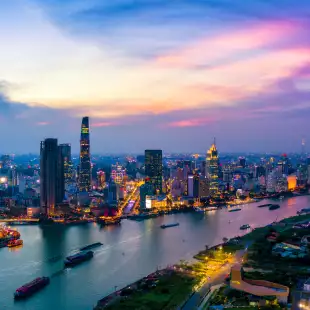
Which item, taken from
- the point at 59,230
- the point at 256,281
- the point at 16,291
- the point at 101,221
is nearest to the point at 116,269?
the point at 16,291

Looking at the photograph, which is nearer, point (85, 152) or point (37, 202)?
point (37, 202)

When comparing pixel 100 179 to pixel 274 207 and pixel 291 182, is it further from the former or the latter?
pixel 274 207

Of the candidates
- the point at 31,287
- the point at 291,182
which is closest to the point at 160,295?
the point at 31,287

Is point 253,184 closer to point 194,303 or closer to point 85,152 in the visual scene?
point 85,152

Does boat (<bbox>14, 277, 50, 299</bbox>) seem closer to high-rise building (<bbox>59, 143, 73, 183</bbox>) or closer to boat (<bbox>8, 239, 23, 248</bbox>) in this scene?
boat (<bbox>8, 239, 23, 248</bbox>)

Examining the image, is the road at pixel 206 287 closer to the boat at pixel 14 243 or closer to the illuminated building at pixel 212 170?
the boat at pixel 14 243

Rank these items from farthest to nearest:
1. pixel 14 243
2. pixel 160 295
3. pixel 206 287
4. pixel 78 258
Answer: pixel 14 243 → pixel 78 258 → pixel 206 287 → pixel 160 295

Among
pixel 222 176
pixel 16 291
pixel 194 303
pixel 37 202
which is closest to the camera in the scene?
pixel 194 303

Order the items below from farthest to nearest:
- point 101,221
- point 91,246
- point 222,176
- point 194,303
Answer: point 222,176
point 101,221
point 91,246
point 194,303
